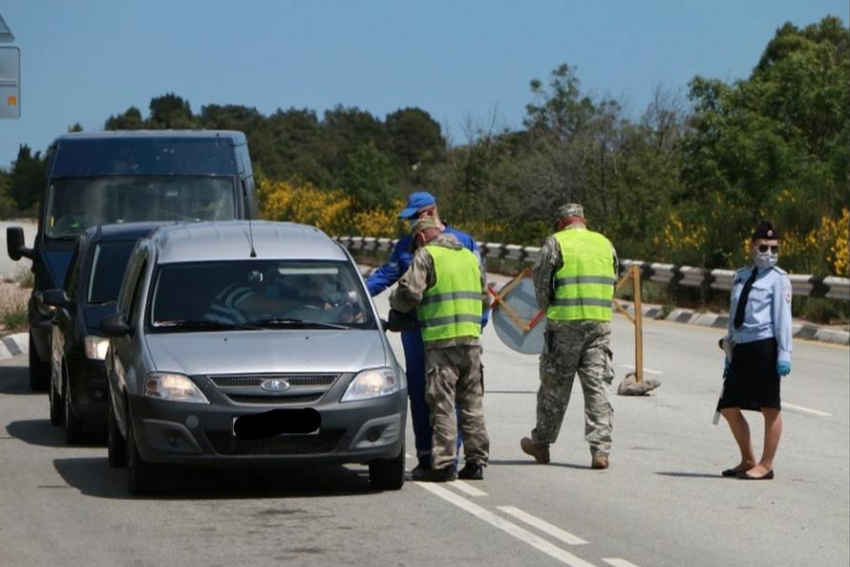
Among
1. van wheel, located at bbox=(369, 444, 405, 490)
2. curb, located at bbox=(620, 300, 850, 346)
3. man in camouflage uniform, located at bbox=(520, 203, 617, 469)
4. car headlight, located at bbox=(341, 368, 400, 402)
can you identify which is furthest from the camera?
curb, located at bbox=(620, 300, 850, 346)

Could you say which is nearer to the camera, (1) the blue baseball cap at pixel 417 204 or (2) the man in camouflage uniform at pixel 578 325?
(1) the blue baseball cap at pixel 417 204

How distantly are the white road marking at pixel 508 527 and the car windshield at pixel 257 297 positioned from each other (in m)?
1.19

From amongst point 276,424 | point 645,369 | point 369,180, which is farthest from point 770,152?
point 276,424

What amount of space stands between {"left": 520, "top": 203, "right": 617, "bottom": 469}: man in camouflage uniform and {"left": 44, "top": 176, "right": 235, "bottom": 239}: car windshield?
7.09 m

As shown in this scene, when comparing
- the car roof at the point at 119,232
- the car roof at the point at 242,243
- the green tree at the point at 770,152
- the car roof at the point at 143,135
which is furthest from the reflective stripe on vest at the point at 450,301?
the green tree at the point at 770,152

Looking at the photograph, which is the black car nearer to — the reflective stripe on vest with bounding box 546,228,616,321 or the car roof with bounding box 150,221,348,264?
the car roof with bounding box 150,221,348,264

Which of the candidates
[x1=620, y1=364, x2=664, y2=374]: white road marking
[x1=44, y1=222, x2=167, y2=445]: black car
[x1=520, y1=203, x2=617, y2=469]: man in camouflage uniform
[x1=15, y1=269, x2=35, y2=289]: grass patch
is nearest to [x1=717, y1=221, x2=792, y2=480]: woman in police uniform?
[x1=520, y1=203, x2=617, y2=469]: man in camouflage uniform

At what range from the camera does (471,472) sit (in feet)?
39.0

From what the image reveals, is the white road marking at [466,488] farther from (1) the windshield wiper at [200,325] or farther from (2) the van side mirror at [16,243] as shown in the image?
(2) the van side mirror at [16,243]

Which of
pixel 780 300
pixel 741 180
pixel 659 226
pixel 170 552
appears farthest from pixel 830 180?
pixel 170 552

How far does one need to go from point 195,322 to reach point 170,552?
8.13ft

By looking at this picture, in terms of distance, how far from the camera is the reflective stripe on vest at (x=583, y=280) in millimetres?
12406

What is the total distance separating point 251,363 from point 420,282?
1.49 metres

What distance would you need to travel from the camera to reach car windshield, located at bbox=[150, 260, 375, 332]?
37.0 feet
